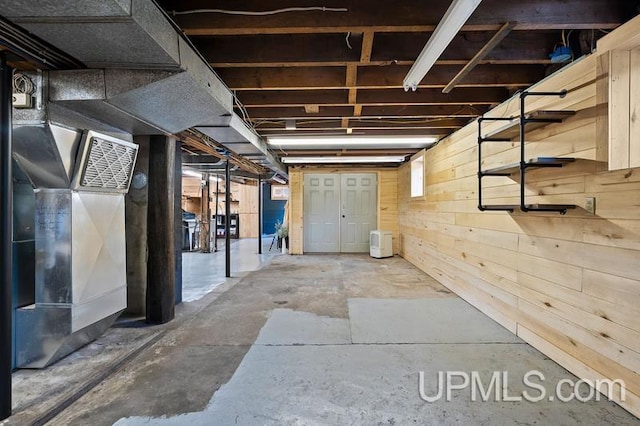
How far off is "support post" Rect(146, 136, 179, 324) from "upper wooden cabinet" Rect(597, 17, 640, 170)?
3.15 meters

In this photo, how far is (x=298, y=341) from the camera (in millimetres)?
2529

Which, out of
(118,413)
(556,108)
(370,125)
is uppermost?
(370,125)

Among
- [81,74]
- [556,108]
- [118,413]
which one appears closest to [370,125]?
[556,108]

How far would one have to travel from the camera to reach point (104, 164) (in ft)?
7.38

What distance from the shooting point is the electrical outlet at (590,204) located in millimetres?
1880

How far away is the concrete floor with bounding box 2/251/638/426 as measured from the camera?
1.66 meters

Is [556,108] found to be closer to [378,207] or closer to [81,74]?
[81,74]

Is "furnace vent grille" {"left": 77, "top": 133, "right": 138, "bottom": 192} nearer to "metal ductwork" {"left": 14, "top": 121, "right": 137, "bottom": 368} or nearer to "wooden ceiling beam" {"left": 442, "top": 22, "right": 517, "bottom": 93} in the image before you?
"metal ductwork" {"left": 14, "top": 121, "right": 137, "bottom": 368}

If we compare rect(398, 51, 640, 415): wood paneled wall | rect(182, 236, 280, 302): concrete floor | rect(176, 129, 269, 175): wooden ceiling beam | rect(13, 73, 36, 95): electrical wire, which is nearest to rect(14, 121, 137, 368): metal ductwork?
rect(13, 73, 36, 95): electrical wire

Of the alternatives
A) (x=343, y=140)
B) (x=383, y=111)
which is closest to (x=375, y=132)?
(x=343, y=140)

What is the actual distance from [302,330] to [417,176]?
3.85m

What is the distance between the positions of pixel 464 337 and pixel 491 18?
7.59ft

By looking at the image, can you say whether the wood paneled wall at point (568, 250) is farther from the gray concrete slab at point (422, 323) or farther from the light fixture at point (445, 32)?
the light fixture at point (445, 32)

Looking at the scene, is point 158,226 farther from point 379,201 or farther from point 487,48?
point 379,201
